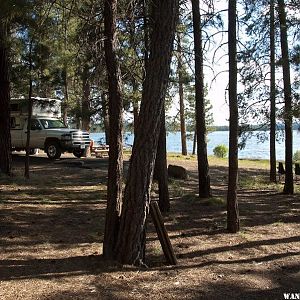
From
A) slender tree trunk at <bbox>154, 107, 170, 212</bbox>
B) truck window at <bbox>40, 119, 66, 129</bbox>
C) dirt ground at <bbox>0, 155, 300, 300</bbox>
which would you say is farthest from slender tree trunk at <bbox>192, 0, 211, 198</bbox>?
truck window at <bbox>40, 119, 66, 129</bbox>

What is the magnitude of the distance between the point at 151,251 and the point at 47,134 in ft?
50.4

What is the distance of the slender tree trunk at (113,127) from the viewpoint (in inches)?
246

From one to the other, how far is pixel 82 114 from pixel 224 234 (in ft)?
34.6

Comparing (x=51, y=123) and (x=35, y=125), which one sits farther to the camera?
(x=51, y=123)

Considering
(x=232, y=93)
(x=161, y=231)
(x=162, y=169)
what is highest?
(x=232, y=93)

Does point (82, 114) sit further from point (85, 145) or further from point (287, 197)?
point (287, 197)

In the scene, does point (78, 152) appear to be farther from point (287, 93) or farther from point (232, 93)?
point (232, 93)

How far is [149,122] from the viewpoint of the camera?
19.0ft

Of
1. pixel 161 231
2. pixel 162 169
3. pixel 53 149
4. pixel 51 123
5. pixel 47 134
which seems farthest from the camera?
pixel 51 123

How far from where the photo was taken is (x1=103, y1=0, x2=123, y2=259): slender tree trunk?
6.25 meters

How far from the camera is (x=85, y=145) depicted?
21.9m

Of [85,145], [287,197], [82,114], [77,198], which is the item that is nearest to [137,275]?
[77,198]

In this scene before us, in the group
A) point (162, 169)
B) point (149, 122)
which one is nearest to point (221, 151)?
point (162, 169)

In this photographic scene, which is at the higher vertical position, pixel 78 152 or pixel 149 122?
pixel 149 122
